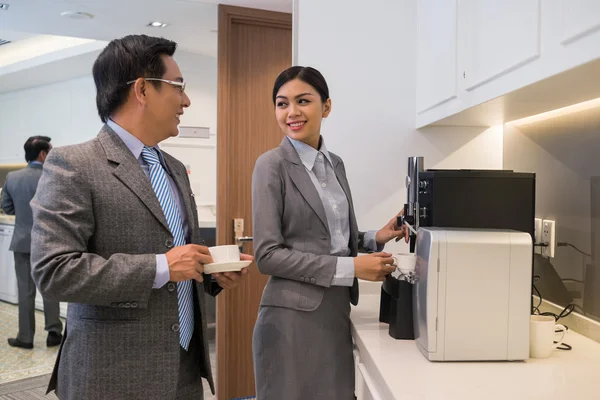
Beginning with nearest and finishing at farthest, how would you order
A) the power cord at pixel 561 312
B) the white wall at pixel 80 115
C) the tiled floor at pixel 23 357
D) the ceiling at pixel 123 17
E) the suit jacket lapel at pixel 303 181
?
the power cord at pixel 561 312, the suit jacket lapel at pixel 303 181, the ceiling at pixel 123 17, the tiled floor at pixel 23 357, the white wall at pixel 80 115

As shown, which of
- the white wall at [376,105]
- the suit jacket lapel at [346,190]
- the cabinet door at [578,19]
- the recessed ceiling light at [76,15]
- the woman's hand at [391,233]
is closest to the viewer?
the cabinet door at [578,19]

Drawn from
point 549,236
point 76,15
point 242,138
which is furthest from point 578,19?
point 76,15

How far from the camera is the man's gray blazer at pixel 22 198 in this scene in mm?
3977

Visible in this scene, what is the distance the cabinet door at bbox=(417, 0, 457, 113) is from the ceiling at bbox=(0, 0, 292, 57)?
40.2 inches

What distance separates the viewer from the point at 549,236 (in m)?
1.78

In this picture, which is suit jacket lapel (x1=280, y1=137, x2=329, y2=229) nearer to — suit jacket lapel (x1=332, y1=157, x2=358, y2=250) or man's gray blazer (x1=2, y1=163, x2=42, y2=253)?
suit jacket lapel (x1=332, y1=157, x2=358, y2=250)

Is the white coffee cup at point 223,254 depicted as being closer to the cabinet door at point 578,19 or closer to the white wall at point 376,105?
the cabinet door at point 578,19

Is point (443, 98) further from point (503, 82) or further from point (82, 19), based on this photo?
point (82, 19)

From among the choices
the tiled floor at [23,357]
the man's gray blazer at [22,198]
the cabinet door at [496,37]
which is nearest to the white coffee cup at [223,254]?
the cabinet door at [496,37]

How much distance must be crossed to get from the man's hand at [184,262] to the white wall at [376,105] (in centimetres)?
119

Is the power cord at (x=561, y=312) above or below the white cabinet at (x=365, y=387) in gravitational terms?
above

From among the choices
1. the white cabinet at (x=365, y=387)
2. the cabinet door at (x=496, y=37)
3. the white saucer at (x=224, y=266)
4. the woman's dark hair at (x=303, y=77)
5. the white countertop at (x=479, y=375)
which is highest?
the cabinet door at (x=496, y=37)

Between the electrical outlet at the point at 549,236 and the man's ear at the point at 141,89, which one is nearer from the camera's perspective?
the man's ear at the point at 141,89

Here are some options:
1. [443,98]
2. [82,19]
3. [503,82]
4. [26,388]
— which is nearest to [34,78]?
[82,19]
